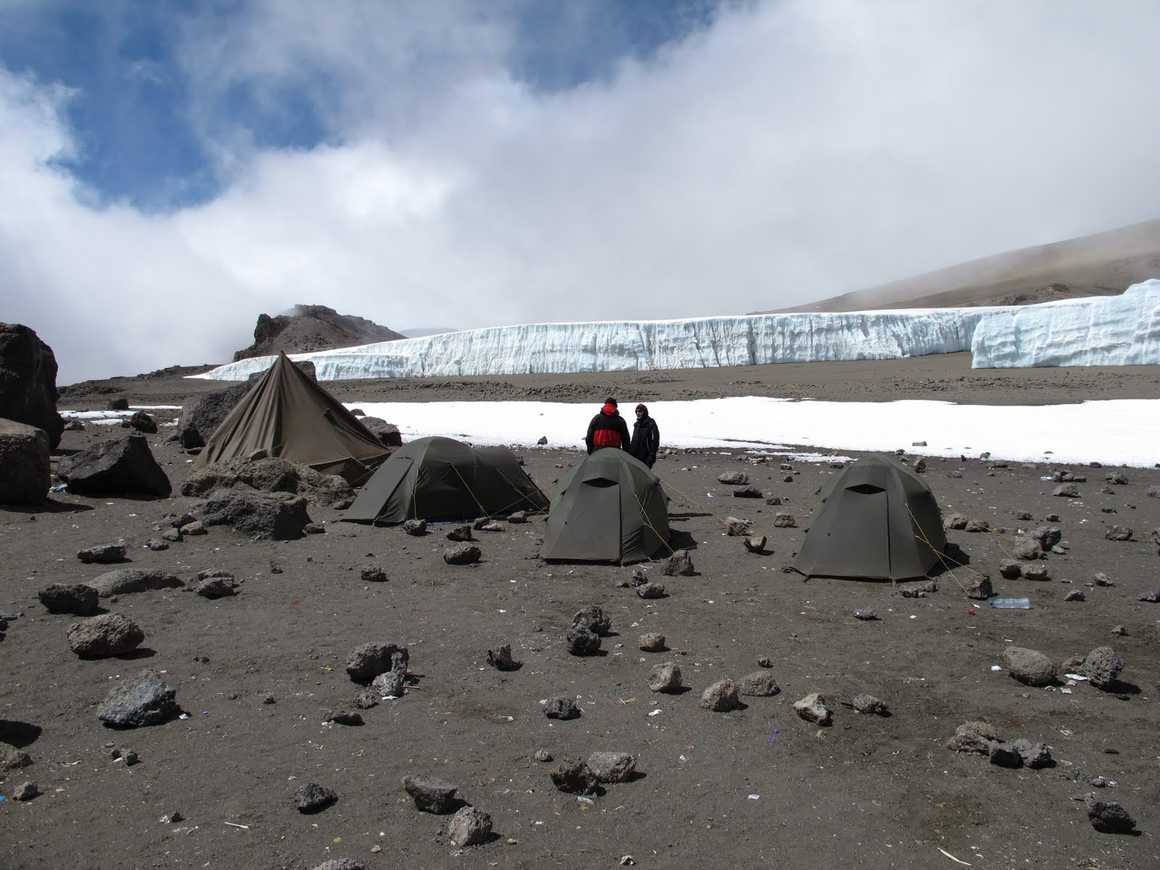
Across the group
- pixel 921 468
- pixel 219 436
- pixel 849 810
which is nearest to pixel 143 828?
pixel 849 810

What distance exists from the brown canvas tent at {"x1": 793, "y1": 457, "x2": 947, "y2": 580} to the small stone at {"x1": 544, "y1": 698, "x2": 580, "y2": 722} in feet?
14.2

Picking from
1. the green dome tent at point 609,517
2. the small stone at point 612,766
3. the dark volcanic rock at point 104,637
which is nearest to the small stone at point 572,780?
the small stone at point 612,766

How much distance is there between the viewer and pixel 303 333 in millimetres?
77938

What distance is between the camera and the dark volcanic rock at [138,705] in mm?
5719

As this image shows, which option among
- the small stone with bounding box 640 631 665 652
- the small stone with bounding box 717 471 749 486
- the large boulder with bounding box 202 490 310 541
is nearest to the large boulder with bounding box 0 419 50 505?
Answer: the large boulder with bounding box 202 490 310 541

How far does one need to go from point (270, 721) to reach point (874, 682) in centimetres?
433

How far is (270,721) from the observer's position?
19.5 ft

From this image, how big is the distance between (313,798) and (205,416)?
684 inches

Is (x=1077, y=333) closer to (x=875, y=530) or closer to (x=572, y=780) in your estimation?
(x=875, y=530)

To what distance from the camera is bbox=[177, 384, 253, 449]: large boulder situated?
66.6ft

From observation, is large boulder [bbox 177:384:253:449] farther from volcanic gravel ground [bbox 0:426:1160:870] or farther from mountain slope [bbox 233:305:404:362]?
mountain slope [bbox 233:305:404:362]

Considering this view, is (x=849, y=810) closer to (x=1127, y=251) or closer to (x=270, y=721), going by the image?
(x=270, y=721)

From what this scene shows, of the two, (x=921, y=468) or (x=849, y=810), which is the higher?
(x=921, y=468)

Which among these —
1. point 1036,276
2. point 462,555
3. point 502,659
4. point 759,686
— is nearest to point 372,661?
point 502,659
